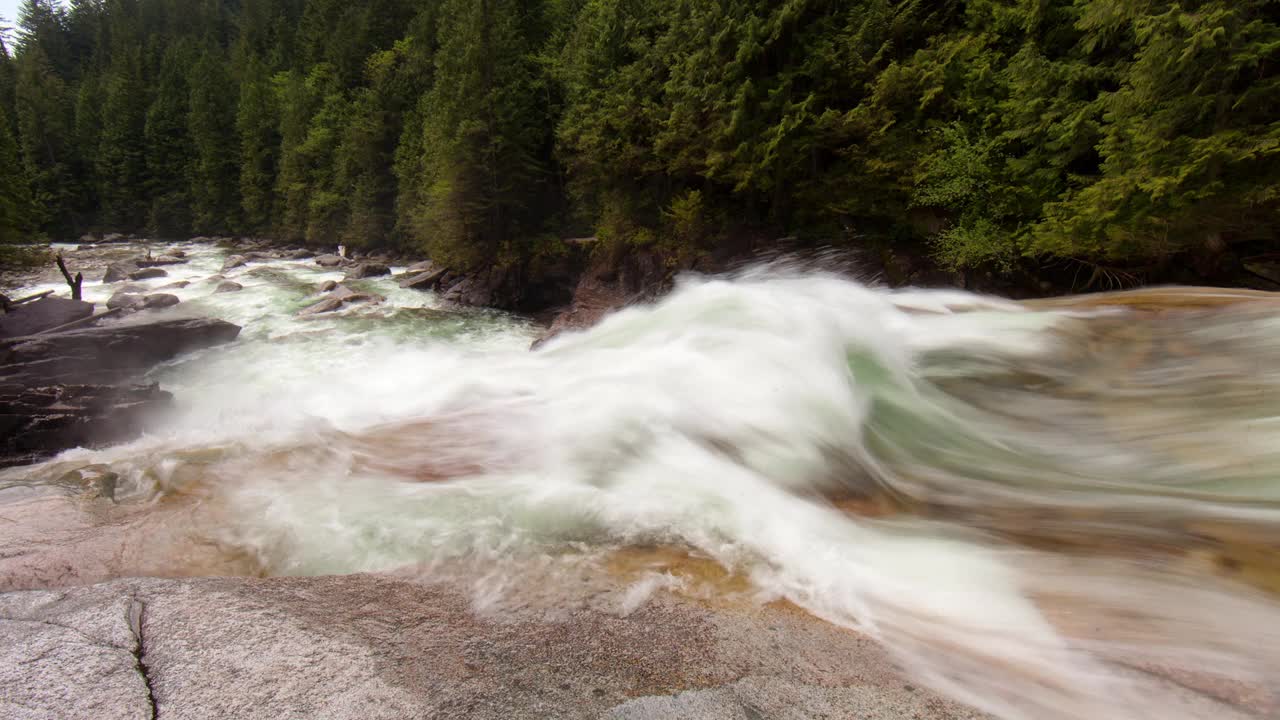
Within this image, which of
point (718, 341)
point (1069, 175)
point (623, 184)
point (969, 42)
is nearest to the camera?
point (718, 341)

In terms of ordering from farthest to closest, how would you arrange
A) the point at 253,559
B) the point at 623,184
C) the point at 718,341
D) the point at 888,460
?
the point at 623,184
the point at 718,341
the point at 888,460
the point at 253,559

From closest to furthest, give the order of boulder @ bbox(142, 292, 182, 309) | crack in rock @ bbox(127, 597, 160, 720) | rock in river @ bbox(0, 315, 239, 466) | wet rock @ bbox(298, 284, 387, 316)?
1. crack in rock @ bbox(127, 597, 160, 720)
2. rock in river @ bbox(0, 315, 239, 466)
3. boulder @ bbox(142, 292, 182, 309)
4. wet rock @ bbox(298, 284, 387, 316)

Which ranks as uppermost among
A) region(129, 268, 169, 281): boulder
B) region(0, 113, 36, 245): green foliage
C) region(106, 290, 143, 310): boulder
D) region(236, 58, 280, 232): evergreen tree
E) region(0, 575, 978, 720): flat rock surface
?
region(236, 58, 280, 232): evergreen tree

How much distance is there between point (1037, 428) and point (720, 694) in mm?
4615

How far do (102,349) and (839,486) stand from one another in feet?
52.4

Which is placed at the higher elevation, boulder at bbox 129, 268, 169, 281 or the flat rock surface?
the flat rock surface

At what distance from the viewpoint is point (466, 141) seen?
2144 cm

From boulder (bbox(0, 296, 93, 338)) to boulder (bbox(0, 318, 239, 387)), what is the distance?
1.55 meters

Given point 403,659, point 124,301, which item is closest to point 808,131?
point 403,659

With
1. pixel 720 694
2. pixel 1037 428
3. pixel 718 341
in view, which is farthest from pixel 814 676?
pixel 718 341

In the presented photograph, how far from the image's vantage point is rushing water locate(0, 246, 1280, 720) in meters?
2.60

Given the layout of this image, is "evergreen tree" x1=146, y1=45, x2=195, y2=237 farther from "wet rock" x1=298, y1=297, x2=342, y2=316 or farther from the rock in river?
the rock in river

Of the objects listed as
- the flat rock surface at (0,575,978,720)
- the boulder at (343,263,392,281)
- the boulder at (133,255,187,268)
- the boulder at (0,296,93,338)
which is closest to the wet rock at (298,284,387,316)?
the boulder at (0,296,93,338)

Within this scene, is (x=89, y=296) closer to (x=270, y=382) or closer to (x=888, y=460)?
(x=270, y=382)
